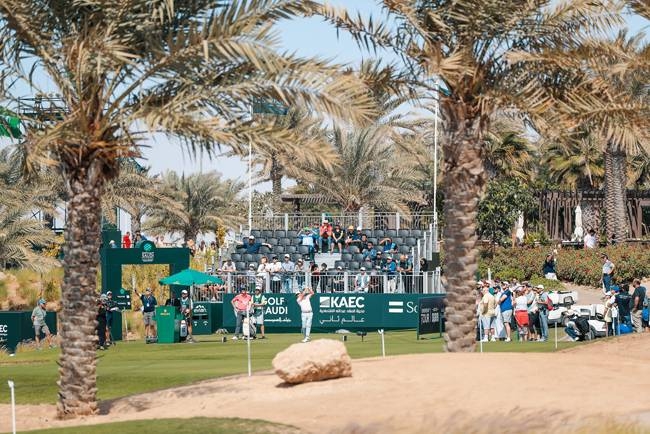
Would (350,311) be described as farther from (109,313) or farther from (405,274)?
(109,313)

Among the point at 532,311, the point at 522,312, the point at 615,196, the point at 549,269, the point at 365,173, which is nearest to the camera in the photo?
the point at 522,312

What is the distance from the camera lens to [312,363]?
17594 millimetres

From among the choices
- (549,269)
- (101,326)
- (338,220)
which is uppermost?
(338,220)

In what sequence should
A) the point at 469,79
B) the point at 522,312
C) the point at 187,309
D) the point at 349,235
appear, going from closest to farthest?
1. the point at 469,79
2. the point at 522,312
3. the point at 187,309
4. the point at 349,235

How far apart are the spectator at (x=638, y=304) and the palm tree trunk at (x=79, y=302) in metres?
16.3

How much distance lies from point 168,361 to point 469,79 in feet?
36.3

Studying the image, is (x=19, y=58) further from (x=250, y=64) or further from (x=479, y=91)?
(x=479, y=91)

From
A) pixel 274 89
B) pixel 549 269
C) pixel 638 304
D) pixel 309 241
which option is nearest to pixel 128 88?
pixel 274 89

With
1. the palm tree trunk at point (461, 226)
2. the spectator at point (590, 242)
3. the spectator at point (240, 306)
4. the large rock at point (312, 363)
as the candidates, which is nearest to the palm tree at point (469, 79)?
the palm tree trunk at point (461, 226)

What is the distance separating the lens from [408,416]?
14.9 metres

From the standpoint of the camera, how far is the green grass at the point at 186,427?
14.4 meters

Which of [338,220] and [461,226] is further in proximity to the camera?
[338,220]

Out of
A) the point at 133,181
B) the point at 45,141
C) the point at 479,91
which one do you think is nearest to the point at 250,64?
the point at 45,141

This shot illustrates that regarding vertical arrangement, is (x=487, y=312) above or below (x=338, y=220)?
below
